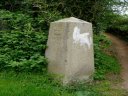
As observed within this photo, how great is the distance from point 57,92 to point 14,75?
56.1 inches

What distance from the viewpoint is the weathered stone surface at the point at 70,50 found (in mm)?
7359

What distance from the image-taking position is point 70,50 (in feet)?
24.2

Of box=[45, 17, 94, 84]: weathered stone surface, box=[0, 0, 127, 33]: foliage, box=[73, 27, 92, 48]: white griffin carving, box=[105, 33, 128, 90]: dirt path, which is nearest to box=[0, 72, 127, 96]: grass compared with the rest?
box=[45, 17, 94, 84]: weathered stone surface

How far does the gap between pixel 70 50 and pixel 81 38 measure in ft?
1.69

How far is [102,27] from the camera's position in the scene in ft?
36.4

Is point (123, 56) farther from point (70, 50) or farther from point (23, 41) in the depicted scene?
point (70, 50)

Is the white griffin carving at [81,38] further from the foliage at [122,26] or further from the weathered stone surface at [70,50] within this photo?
the foliage at [122,26]

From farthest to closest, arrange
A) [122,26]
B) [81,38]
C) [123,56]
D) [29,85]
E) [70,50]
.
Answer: [122,26] → [123,56] → [81,38] → [70,50] → [29,85]

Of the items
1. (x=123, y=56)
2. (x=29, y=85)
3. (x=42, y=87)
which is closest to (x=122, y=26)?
(x=123, y=56)

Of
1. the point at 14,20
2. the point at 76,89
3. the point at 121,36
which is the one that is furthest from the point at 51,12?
the point at 121,36

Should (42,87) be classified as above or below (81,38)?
below

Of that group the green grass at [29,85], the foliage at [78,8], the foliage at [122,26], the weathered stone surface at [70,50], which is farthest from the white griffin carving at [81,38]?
the foliage at [122,26]

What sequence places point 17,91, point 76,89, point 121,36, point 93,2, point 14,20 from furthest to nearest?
point 121,36, point 93,2, point 14,20, point 76,89, point 17,91

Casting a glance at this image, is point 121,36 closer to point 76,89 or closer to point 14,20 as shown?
point 14,20
